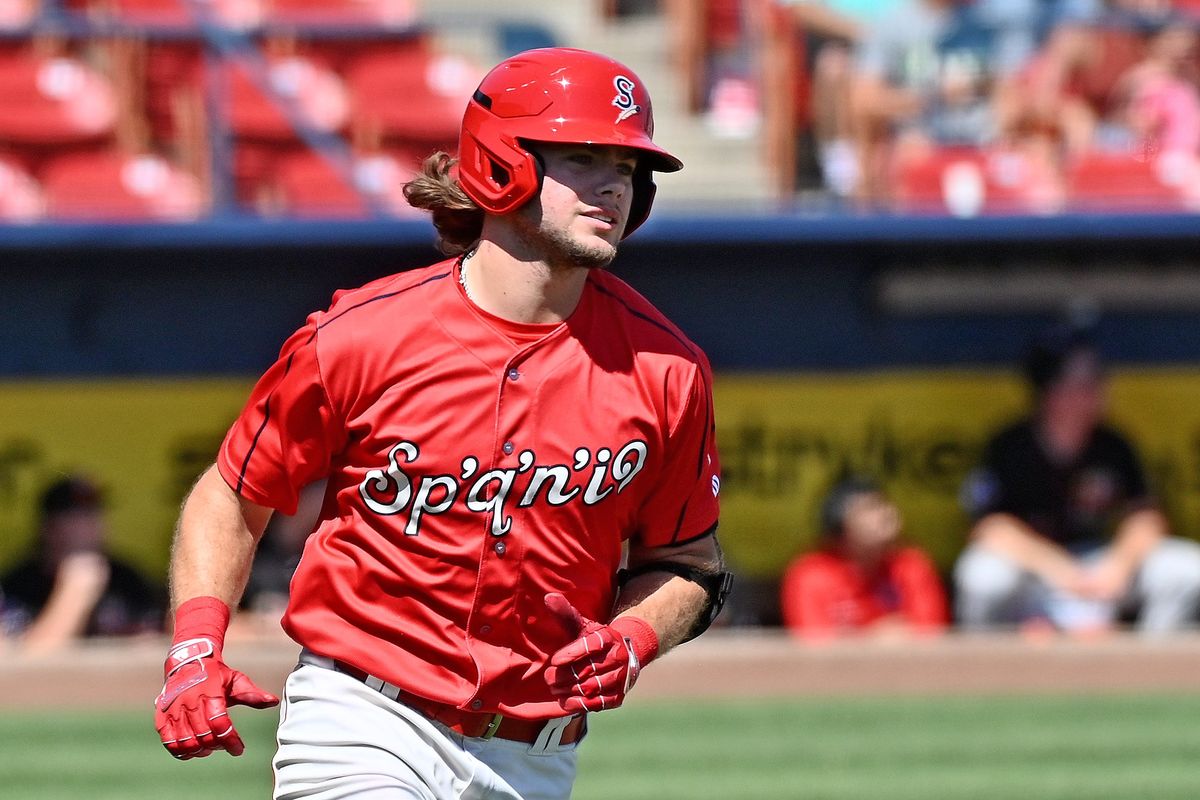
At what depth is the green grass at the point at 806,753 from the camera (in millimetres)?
6098

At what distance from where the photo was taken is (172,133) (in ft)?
30.3

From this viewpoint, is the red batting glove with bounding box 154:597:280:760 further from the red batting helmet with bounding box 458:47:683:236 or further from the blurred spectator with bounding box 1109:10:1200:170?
the blurred spectator with bounding box 1109:10:1200:170

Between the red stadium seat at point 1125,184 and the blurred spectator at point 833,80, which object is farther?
the blurred spectator at point 833,80

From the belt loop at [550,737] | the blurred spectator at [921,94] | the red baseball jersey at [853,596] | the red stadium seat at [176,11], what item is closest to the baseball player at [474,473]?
the belt loop at [550,737]

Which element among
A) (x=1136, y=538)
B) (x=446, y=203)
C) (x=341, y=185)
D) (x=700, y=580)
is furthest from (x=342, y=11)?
(x=700, y=580)

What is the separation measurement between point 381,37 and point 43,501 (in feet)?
9.24

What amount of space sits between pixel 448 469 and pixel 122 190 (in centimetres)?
608

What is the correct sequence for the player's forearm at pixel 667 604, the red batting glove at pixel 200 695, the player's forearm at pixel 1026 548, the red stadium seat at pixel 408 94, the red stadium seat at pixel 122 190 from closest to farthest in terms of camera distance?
the red batting glove at pixel 200 695, the player's forearm at pixel 667 604, the player's forearm at pixel 1026 548, the red stadium seat at pixel 122 190, the red stadium seat at pixel 408 94

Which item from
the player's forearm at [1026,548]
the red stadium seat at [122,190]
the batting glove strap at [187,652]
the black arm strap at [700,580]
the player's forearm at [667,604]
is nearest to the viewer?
the batting glove strap at [187,652]

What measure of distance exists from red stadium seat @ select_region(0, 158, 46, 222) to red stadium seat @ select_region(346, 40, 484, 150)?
1.58 m

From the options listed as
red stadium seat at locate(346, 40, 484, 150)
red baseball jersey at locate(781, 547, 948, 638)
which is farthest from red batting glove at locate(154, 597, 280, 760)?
red stadium seat at locate(346, 40, 484, 150)

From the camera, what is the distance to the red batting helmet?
10.1 ft

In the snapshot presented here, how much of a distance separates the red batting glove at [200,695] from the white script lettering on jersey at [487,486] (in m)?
0.36

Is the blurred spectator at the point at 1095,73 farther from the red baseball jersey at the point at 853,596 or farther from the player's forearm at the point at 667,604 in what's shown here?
the player's forearm at the point at 667,604
